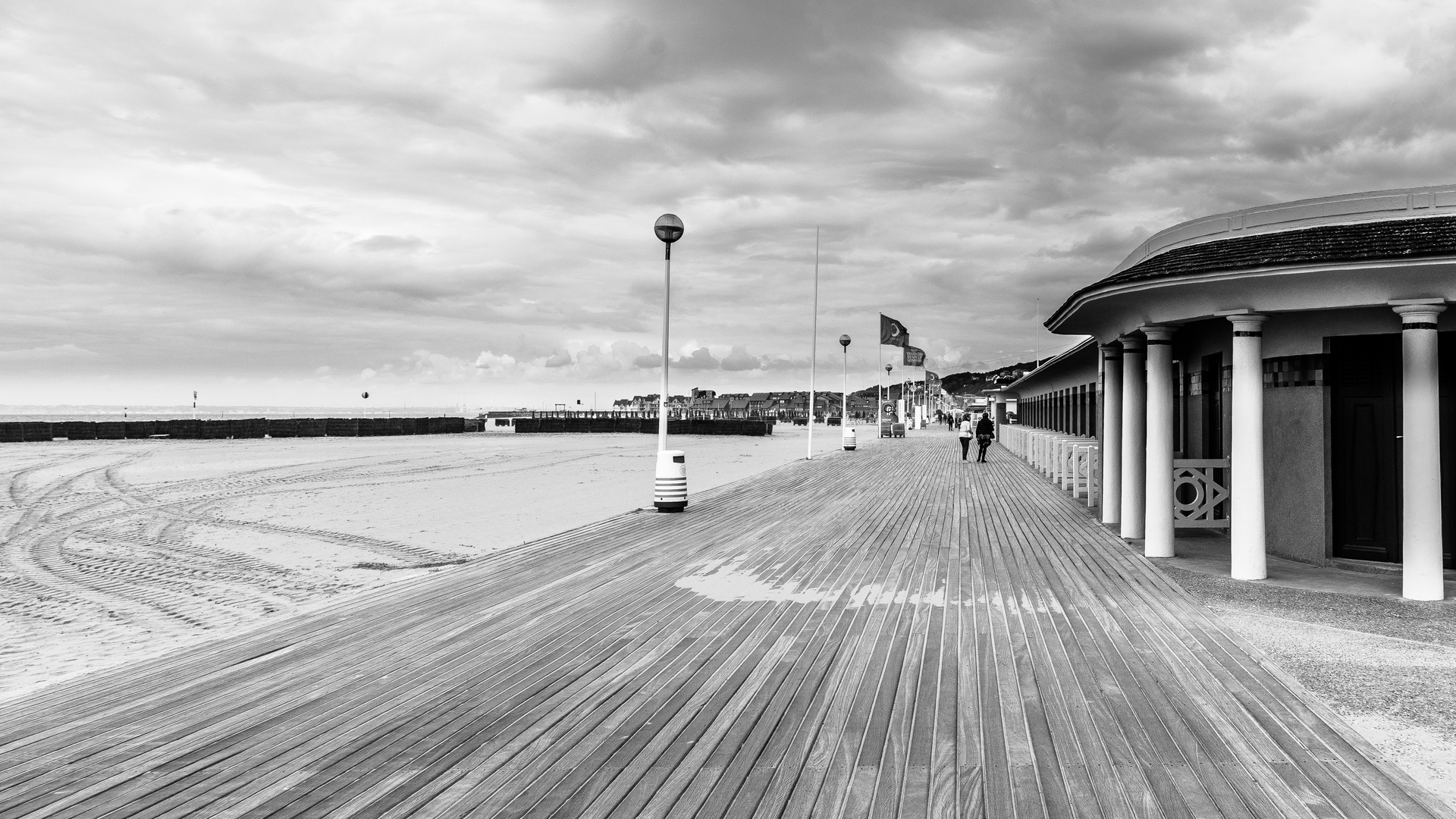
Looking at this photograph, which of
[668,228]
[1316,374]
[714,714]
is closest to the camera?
[714,714]

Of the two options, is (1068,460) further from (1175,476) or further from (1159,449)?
(1159,449)

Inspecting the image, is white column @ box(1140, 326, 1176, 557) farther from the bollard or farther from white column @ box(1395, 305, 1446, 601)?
the bollard

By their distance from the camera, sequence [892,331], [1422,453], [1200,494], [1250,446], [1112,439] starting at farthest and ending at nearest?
1. [892,331]
2. [1112,439]
3. [1200,494]
4. [1250,446]
5. [1422,453]

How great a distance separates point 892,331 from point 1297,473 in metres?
29.3

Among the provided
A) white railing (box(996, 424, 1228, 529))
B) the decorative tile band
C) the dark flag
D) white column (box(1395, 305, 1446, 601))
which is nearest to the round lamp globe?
white railing (box(996, 424, 1228, 529))

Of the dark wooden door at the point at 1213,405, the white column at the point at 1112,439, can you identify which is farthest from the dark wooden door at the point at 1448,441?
the white column at the point at 1112,439

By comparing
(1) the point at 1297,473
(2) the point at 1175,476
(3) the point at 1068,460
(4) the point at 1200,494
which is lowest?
(4) the point at 1200,494

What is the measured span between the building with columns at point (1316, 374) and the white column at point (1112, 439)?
1637 millimetres

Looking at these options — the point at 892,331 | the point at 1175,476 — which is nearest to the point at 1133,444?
the point at 1175,476

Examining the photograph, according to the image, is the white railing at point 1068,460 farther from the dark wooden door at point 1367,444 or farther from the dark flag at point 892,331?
the dark flag at point 892,331

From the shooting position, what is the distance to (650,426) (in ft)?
247

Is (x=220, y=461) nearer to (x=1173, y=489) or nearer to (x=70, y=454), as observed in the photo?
(x=70, y=454)

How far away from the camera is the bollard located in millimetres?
13422

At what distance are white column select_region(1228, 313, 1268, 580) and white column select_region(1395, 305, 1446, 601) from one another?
108 centimetres
